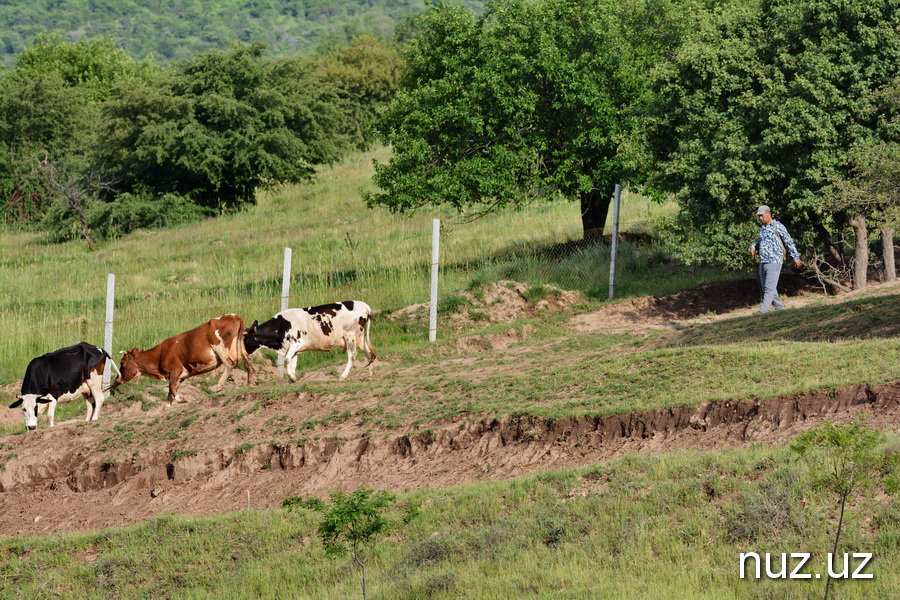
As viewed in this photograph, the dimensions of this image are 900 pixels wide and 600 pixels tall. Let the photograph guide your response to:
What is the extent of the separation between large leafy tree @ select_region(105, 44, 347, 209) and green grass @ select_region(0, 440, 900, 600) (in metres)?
31.8

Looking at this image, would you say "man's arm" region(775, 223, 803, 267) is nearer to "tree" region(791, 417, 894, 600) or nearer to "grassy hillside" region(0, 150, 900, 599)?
"grassy hillside" region(0, 150, 900, 599)

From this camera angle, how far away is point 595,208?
88.3 feet

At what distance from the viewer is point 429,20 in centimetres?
2550

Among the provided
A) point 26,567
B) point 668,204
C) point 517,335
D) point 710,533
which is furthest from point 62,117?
point 710,533

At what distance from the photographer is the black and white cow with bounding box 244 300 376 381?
56.5 ft

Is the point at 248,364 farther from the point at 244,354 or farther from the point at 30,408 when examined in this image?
the point at 30,408

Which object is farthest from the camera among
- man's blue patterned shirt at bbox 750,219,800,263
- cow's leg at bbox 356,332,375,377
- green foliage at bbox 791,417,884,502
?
cow's leg at bbox 356,332,375,377

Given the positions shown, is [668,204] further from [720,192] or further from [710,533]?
[710,533]

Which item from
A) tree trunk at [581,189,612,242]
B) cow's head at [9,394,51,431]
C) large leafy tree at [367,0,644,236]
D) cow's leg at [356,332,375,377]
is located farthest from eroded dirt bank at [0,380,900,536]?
tree trunk at [581,189,612,242]

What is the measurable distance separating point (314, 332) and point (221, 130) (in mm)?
28475

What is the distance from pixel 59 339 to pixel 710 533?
575 inches

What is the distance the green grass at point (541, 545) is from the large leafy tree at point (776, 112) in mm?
9679

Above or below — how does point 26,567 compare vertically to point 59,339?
below

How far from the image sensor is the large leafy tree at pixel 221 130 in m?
42.9
